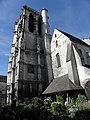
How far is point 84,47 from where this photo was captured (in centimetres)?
2642

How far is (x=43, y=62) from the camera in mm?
28297

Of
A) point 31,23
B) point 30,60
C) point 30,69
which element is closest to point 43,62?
point 30,60

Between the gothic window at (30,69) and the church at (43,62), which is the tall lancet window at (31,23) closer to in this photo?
the church at (43,62)

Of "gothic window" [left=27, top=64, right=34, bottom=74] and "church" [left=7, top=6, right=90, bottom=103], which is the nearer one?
"church" [left=7, top=6, right=90, bottom=103]

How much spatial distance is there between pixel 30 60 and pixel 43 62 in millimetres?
2875

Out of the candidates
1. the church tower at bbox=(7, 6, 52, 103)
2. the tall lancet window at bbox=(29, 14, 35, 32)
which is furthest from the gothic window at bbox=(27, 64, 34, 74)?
the tall lancet window at bbox=(29, 14, 35, 32)

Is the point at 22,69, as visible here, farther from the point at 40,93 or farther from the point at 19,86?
the point at 40,93

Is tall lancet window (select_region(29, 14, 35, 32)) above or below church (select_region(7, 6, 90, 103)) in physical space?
above

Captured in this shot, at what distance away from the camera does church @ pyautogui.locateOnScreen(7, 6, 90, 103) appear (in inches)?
828

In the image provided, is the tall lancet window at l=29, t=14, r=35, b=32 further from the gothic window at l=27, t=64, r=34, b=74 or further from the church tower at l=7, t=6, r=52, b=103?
the gothic window at l=27, t=64, r=34, b=74

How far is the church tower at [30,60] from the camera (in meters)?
24.0

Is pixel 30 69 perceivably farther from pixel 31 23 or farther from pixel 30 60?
pixel 31 23

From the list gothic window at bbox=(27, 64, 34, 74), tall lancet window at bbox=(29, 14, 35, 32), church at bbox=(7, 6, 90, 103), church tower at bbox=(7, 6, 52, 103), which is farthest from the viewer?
tall lancet window at bbox=(29, 14, 35, 32)

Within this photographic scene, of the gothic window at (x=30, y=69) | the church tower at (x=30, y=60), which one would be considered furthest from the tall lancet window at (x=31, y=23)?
the gothic window at (x=30, y=69)
